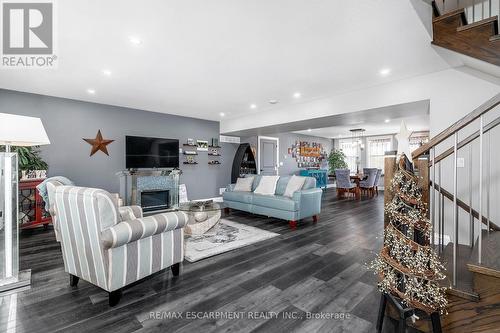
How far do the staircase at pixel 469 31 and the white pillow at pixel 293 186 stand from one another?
111 inches

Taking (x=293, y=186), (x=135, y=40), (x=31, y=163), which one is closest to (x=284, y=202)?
(x=293, y=186)

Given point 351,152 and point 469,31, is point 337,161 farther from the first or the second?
point 469,31

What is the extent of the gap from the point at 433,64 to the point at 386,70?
55 cm

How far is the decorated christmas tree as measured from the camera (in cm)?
132

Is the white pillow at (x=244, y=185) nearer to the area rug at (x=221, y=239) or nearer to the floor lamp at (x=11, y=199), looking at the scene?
the area rug at (x=221, y=239)

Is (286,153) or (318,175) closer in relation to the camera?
(286,153)

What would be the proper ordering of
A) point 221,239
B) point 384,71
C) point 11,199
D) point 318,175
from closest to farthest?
point 11,199 < point 384,71 < point 221,239 < point 318,175

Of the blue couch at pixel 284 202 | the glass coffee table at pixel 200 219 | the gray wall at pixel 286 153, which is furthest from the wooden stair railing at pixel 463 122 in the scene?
the gray wall at pixel 286 153

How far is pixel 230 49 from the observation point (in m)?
2.75

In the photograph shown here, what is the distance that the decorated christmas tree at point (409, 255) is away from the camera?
132 cm

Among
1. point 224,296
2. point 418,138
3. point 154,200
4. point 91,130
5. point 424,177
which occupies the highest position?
point 418,138

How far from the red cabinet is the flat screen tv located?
172cm

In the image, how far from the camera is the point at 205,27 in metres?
2.30

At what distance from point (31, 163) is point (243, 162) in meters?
5.16
